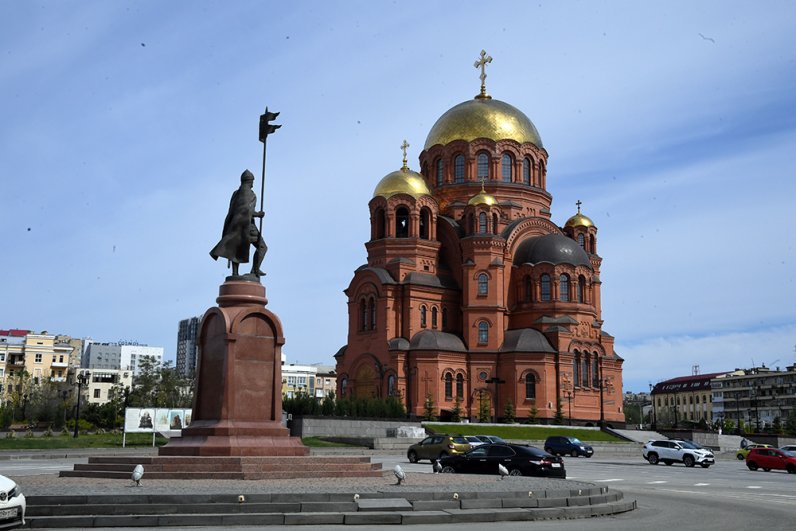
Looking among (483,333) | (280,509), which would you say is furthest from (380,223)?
(280,509)

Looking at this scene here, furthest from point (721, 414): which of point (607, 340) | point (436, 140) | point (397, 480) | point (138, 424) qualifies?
point (397, 480)

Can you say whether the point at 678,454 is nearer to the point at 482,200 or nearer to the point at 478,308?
the point at 478,308

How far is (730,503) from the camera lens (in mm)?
18438

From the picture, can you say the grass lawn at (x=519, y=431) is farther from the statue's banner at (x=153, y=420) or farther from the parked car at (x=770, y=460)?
the statue's banner at (x=153, y=420)

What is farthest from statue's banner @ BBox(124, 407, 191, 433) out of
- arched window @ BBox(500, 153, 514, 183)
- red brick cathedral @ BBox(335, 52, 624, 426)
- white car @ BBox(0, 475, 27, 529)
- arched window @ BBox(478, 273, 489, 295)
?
arched window @ BBox(500, 153, 514, 183)

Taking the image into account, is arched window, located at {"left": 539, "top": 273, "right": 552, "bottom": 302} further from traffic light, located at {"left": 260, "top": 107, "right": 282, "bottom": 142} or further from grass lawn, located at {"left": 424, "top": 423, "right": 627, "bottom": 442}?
traffic light, located at {"left": 260, "top": 107, "right": 282, "bottom": 142}

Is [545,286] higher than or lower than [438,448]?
higher

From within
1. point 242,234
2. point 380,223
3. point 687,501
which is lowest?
point 687,501

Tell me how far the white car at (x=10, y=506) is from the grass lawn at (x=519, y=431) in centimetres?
3613

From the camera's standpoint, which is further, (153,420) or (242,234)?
(153,420)

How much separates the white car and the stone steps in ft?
4.86

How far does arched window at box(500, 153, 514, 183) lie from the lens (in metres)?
61.7

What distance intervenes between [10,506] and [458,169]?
53034 mm

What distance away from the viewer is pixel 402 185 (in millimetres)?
57344
